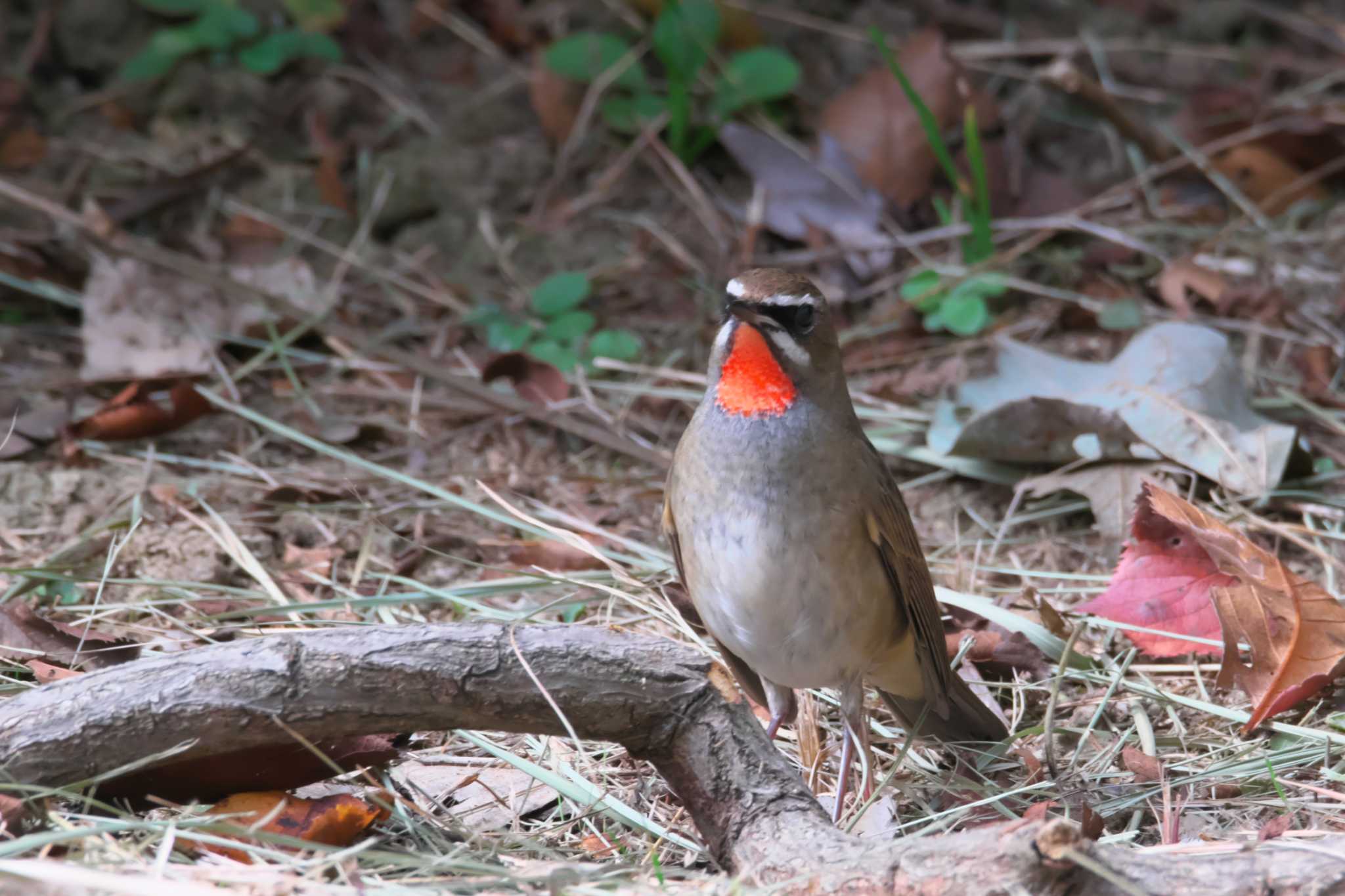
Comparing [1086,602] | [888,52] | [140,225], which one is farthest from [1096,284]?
[140,225]

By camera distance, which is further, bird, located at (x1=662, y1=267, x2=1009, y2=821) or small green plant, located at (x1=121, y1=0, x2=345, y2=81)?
small green plant, located at (x1=121, y1=0, x2=345, y2=81)

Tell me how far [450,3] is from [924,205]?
9.56ft

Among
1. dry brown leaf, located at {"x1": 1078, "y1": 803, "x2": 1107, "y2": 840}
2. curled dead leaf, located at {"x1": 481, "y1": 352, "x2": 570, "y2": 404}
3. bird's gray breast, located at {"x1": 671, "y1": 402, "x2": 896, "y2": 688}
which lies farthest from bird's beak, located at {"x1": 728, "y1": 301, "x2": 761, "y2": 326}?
curled dead leaf, located at {"x1": 481, "y1": 352, "x2": 570, "y2": 404}

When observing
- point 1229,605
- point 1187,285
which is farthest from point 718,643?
point 1187,285

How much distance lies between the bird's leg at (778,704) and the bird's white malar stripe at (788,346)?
107 centimetres

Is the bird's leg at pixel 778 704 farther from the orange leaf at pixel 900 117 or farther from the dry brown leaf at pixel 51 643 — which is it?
the orange leaf at pixel 900 117

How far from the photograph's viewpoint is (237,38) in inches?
287

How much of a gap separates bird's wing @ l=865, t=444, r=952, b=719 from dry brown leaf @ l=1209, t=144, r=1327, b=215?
4.30 metres

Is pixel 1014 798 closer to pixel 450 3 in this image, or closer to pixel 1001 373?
pixel 1001 373

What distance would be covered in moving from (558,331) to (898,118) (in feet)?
7.05

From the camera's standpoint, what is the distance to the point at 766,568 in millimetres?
3607

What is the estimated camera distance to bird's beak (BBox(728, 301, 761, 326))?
3.58 m

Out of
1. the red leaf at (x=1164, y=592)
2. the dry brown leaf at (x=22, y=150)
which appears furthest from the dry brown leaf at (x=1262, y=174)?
the dry brown leaf at (x=22, y=150)

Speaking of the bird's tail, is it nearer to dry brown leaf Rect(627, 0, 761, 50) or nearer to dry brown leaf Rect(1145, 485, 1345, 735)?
dry brown leaf Rect(1145, 485, 1345, 735)
